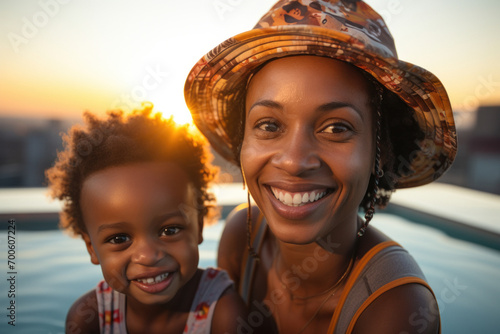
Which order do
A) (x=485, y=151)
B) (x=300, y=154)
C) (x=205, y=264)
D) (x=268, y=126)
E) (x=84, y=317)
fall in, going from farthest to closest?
(x=485, y=151) → (x=205, y=264) → (x=84, y=317) → (x=268, y=126) → (x=300, y=154)

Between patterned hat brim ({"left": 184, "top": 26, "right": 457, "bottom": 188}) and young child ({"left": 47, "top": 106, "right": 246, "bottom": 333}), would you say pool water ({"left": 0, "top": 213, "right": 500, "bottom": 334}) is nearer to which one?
young child ({"left": 47, "top": 106, "right": 246, "bottom": 333})

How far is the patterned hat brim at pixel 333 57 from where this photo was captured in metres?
1.43

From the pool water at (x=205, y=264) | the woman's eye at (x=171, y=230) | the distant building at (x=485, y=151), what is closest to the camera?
the woman's eye at (x=171, y=230)

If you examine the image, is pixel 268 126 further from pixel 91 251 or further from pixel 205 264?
pixel 205 264

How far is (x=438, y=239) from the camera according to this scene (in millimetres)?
6078

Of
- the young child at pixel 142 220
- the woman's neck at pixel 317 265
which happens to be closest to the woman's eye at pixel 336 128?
the woman's neck at pixel 317 265

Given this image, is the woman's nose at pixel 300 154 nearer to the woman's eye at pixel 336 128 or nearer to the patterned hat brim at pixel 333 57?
the woman's eye at pixel 336 128

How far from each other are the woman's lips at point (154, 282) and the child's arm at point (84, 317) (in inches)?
20.1

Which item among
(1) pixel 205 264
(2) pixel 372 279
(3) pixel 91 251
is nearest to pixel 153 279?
(3) pixel 91 251

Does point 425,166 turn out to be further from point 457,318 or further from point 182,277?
point 457,318

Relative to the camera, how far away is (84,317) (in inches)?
80.4

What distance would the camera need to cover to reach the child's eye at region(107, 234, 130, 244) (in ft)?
5.78

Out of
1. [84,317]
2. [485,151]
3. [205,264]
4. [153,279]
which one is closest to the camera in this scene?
[153,279]

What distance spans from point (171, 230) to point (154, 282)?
263 mm
